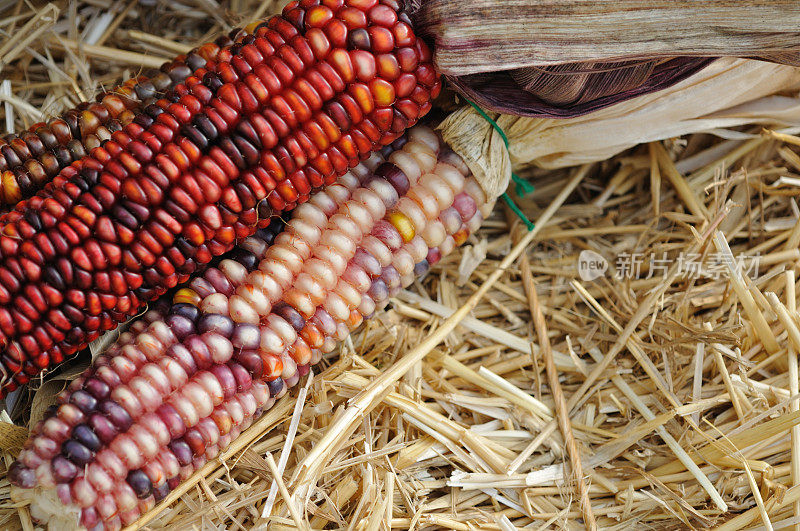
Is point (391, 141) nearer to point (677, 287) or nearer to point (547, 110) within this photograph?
point (547, 110)

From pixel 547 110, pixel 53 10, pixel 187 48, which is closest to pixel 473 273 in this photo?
pixel 547 110

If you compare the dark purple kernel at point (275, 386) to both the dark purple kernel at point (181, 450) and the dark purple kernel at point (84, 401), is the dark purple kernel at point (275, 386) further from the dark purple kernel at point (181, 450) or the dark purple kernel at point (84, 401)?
the dark purple kernel at point (84, 401)

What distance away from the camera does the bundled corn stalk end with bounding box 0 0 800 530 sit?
1.58 meters

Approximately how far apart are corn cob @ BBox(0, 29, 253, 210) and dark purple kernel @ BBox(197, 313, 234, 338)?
0.59 metres

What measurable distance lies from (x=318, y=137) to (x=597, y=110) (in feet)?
2.85

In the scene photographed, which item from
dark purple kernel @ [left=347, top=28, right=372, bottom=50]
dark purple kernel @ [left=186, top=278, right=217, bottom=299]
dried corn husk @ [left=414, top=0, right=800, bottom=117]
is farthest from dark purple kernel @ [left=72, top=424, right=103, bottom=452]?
dried corn husk @ [left=414, top=0, right=800, bottom=117]

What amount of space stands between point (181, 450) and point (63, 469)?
0.84ft

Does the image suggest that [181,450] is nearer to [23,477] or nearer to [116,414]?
[116,414]

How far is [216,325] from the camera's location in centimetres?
164

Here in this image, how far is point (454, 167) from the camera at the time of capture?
195 centimetres

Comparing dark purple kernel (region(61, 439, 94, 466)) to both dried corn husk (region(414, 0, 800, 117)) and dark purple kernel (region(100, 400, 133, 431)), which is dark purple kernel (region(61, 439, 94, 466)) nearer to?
dark purple kernel (region(100, 400, 133, 431))

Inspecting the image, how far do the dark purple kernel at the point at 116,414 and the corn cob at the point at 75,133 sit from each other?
669mm

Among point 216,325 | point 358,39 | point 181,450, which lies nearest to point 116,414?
point 181,450

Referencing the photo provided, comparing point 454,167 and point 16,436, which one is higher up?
point 454,167
